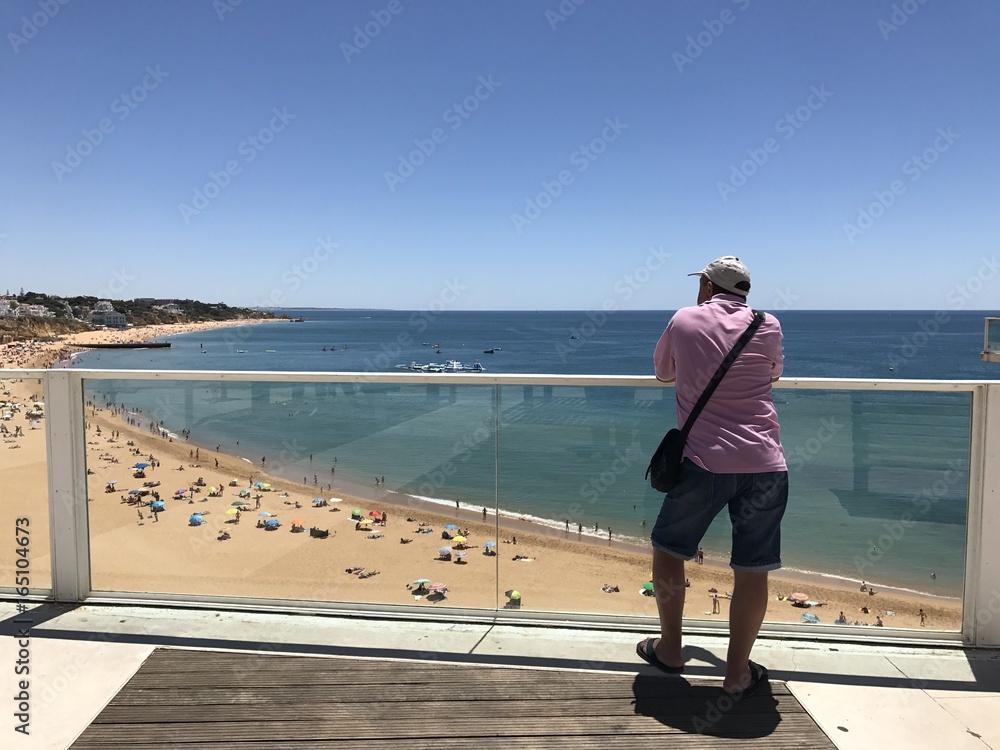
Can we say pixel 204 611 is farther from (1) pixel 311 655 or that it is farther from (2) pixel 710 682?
(2) pixel 710 682

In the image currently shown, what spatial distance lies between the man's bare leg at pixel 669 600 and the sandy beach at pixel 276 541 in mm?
443

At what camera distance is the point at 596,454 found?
2.85m

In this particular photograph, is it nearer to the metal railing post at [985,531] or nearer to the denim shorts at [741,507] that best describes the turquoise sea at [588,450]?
the metal railing post at [985,531]

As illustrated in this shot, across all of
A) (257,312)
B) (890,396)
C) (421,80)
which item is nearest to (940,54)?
(421,80)

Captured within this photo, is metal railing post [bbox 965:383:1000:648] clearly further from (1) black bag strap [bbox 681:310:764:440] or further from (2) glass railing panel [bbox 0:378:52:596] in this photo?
(2) glass railing panel [bbox 0:378:52:596]

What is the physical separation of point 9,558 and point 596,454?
2886 mm

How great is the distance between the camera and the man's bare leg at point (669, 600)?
2238 millimetres

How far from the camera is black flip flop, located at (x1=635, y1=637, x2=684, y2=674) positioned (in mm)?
2322

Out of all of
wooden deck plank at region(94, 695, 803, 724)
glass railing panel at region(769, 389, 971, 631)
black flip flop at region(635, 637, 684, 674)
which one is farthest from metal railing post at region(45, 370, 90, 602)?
glass railing panel at region(769, 389, 971, 631)

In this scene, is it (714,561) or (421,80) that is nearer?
(714,561)

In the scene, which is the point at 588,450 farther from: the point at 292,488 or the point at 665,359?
the point at 292,488

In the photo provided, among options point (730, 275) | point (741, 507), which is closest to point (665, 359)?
point (730, 275)

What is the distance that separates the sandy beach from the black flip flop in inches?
12.8

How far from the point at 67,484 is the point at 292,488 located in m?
1.07
